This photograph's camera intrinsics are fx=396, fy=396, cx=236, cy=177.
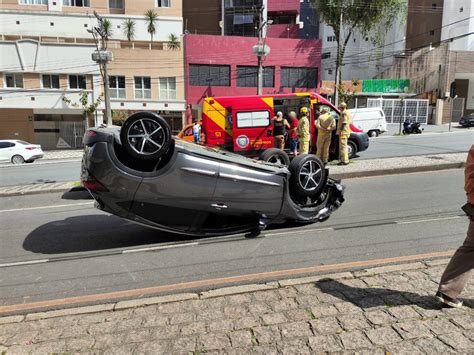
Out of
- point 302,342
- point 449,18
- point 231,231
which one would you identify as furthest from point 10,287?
point 449,18

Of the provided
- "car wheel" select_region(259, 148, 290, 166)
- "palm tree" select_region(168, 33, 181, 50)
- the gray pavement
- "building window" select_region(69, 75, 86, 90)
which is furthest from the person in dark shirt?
"palm tree" select_region(168, 33, 181, 50)

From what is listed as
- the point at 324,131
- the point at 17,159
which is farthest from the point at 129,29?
the point at 324,131

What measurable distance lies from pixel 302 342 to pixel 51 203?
739 centimetres

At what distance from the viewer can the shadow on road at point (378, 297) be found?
343 cm

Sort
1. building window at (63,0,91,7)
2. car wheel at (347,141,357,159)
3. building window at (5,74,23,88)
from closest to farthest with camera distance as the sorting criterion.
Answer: car wheel at (347,141,357,159) < building window at (5,74,23,88) < building window at (63,0,91,7)

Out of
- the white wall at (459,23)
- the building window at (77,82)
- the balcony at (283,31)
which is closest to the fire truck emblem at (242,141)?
the building window at (77,82)

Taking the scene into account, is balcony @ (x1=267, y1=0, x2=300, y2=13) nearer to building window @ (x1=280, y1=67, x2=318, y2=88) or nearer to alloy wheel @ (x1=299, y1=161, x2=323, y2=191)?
building window @ (x1=280, y1=67, x2=318, y2=88)

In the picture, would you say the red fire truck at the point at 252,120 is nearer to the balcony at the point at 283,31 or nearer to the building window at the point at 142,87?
the building window at the point at 142,87

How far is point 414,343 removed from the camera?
2896 mm

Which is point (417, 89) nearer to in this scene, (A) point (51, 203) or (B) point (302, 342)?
(A) point (51, 203)

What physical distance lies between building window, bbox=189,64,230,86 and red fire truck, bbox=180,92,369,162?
23.9 m

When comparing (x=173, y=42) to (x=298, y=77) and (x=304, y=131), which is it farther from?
(x=304, y=131)

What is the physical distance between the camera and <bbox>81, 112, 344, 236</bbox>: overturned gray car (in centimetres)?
486

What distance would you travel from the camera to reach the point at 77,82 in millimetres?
34031
